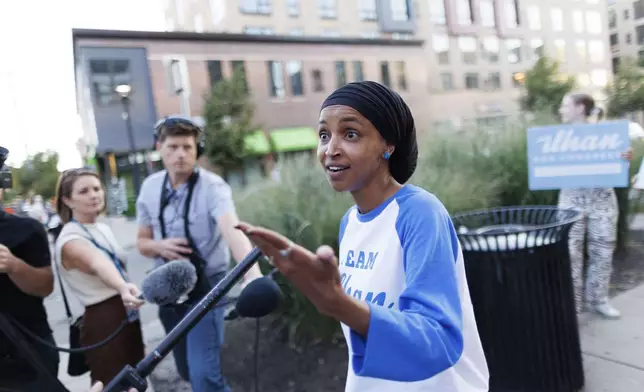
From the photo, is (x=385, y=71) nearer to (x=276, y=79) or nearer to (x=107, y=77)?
(x=276, y=79)

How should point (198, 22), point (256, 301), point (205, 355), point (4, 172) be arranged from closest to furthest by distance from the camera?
point (256, 301), point (4, 172), point (205, 355), point (198, 22)

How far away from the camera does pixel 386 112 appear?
116 cm

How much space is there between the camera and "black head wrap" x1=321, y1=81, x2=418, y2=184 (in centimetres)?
114

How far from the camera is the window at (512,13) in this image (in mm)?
40844

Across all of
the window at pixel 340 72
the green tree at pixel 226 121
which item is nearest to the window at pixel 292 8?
the window at pixel 340 72

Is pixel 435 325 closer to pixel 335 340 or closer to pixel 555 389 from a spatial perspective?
pixel 555 389

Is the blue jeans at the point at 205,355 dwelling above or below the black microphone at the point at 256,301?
below

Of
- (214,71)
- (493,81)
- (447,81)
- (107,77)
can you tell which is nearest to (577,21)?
(493,81)

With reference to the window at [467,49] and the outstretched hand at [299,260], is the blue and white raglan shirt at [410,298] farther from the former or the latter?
the window at [467,49]

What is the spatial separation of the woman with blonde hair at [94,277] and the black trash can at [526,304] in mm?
1943

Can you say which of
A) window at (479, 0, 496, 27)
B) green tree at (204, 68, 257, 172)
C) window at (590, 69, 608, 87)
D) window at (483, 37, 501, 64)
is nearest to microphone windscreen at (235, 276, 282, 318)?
green tree at (204, 68, 257, 172)

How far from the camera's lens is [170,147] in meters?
2.57

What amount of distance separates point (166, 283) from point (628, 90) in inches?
1092

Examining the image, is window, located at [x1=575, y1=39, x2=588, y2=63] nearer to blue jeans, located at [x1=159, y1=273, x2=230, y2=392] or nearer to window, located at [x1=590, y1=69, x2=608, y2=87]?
window, located at [x1=590, y1=69, x2=608, y2=87]
